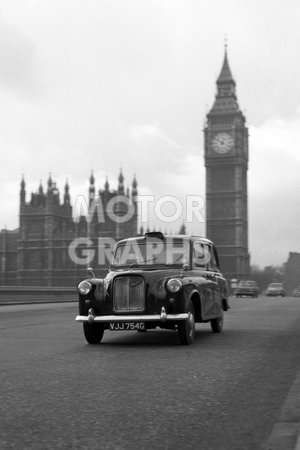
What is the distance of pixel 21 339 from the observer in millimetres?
10688

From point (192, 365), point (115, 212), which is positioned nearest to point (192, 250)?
point (192, 365)

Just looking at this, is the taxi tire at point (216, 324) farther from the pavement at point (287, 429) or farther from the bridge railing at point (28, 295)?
the bridge railing at point (28, 295)

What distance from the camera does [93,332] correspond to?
9891 millimetres

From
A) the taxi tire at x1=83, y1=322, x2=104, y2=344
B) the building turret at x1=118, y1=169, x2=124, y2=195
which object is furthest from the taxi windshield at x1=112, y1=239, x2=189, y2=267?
the building turret at x1=118, y1=169, x2=124, y2=195

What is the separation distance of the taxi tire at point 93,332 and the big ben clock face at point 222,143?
11374 cm

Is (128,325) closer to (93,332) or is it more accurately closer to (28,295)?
(93,332)

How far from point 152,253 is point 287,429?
21.2 ft

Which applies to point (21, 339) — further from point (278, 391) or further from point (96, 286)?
point (278, 391)

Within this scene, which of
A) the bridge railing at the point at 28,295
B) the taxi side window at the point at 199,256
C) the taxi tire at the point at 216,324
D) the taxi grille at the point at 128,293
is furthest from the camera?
the bridge railing at the point at 28,295

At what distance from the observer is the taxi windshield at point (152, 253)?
10688 mm

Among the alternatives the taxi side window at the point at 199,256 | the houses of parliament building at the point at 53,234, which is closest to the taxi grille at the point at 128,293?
the taxi side window at the point at 199,256

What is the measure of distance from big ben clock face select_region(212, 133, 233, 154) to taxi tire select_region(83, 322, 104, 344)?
11374 centimetres

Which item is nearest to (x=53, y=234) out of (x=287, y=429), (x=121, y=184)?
(x=121, y=184)

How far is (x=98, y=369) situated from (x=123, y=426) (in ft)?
8.60
